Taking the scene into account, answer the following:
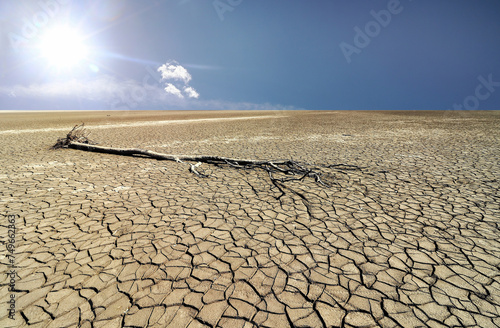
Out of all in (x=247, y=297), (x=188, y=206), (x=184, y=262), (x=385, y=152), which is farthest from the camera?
(x=385, y=152)

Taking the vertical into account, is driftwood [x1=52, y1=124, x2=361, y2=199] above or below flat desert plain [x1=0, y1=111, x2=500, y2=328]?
above

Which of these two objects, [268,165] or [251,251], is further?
[268,165]

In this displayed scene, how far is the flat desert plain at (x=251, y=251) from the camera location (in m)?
1.89

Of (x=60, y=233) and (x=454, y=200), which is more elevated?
(x=454, y=200)

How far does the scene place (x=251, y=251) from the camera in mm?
2629

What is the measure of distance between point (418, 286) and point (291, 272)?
3.82 ft

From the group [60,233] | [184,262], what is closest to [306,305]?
[184,262]

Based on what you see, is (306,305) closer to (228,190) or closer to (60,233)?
(228,190)

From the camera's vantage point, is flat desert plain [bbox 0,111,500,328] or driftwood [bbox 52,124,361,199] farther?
driftwood [bbox 52,124,361,199]

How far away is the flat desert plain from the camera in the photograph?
6.19 feet

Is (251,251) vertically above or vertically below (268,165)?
below

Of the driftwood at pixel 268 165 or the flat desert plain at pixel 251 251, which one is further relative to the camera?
the driftwood at pixel 268 165

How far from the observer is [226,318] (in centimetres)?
183

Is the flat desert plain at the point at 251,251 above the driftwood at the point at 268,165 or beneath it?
beneath
